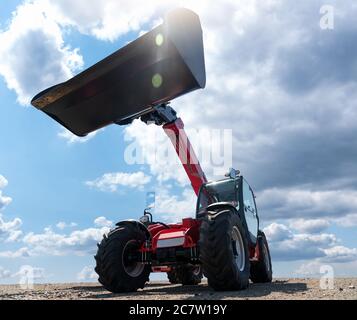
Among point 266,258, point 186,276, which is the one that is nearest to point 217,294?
point 186,276

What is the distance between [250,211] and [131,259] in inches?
123

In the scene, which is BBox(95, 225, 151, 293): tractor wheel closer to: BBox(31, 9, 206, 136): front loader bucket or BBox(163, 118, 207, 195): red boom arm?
BBox(163, 118, 207, 195): red boom arm

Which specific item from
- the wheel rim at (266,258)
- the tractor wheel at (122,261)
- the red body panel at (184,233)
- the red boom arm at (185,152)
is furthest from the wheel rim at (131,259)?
the wheel rim at (266,258)

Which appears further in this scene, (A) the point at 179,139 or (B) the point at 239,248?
(A) the point at 179,139

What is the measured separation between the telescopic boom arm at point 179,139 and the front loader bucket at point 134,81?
0.58 metres

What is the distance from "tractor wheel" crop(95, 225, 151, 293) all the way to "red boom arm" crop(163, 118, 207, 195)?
2099mm

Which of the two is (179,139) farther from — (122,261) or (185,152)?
(122,261)

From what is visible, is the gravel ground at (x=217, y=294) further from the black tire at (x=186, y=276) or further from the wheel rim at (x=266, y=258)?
the black tire at (x=186, y=276)

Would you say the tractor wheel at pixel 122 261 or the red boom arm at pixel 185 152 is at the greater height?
the red boom arm at pixel 185 152

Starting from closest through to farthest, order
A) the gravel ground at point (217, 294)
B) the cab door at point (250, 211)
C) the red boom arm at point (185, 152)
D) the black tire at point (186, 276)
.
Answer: the gravel ground at point (217, 294), the red boom arm at point (185, 152), the cab door at point (250, 211), the black tire at point (186, 276)

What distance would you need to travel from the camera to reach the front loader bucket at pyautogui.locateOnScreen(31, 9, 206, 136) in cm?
718

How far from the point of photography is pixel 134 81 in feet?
26.1

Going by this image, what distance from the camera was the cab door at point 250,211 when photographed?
949 cm
